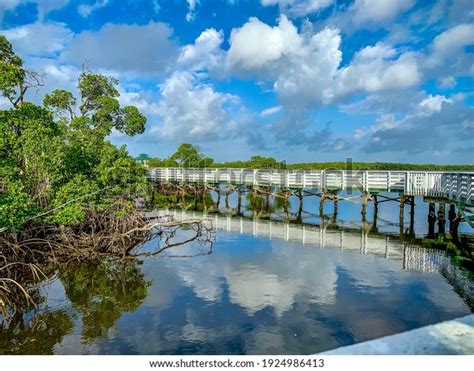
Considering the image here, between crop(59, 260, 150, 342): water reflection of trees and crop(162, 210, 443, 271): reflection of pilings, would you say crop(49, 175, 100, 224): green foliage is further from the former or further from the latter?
crop(162, 210, 443, 271): reflection of pilings

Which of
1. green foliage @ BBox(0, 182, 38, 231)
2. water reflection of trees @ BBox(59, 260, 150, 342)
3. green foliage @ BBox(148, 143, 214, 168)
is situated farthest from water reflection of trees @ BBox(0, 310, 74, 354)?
green foliage @ BBox(148, 143, 214, 168)

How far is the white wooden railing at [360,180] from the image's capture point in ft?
51.8

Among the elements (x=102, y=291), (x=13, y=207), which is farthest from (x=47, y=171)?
(x=102, y=291)

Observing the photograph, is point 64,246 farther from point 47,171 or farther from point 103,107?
point 103,107

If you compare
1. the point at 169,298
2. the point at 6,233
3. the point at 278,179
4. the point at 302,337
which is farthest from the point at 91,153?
the point at 278,179

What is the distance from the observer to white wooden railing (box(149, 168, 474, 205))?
15.8 metres

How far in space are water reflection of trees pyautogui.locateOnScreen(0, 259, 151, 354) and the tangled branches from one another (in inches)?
19.8

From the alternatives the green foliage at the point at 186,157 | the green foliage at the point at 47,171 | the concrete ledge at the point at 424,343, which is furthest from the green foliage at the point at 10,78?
the green foliage at the point at 186,157

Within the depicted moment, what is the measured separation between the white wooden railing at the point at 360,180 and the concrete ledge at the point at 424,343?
27.2 ft

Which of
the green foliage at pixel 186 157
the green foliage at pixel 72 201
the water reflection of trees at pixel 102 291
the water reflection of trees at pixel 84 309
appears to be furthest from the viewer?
the green foliage at pixel 186 157

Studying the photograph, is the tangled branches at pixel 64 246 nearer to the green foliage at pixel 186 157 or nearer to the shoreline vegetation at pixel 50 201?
the shoreline vegetation at pixel 50 201

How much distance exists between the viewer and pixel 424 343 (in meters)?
6.37

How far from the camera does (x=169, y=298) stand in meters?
9.17
